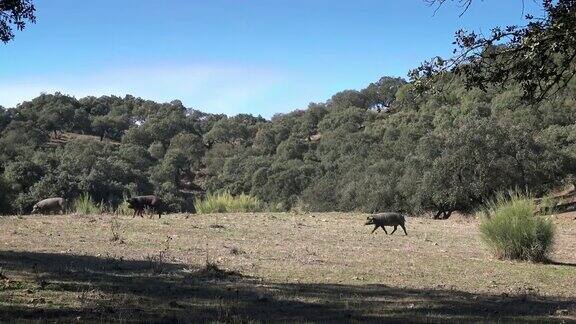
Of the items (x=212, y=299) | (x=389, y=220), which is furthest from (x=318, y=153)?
(x=212, y=299)

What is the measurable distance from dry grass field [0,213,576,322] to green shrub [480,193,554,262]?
410mm

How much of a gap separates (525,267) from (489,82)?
25.6ft

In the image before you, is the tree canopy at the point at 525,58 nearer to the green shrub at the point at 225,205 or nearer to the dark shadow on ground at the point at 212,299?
the dark shadow on ground at the point at 212,299

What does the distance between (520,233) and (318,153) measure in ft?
165

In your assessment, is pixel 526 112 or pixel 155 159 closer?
pixel 526 112

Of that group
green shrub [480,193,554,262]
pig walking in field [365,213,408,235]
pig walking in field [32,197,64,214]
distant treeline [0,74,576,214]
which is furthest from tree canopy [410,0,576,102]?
pig walking in field [32,197,64,214]

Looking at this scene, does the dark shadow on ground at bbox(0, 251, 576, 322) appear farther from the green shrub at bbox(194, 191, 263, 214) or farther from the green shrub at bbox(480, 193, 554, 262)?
the green shrub at bbox(194, 191, 263, 214)

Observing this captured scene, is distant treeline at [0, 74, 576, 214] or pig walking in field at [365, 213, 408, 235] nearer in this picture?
pig walking in field at [365, 213, 408, 235]

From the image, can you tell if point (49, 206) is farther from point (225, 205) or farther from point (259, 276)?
point (259, 276)

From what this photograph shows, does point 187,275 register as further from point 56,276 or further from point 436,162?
point 436,162

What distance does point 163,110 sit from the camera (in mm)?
99188

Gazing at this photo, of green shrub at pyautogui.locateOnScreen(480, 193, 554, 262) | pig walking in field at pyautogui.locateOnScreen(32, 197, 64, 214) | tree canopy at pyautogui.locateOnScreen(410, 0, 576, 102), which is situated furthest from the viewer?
pig walking in field at pyautogui.locateOnScreen(32, 197, 64, 214)

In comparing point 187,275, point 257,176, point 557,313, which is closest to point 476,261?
point 557,313

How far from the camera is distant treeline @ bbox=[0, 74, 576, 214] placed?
1400 inches
